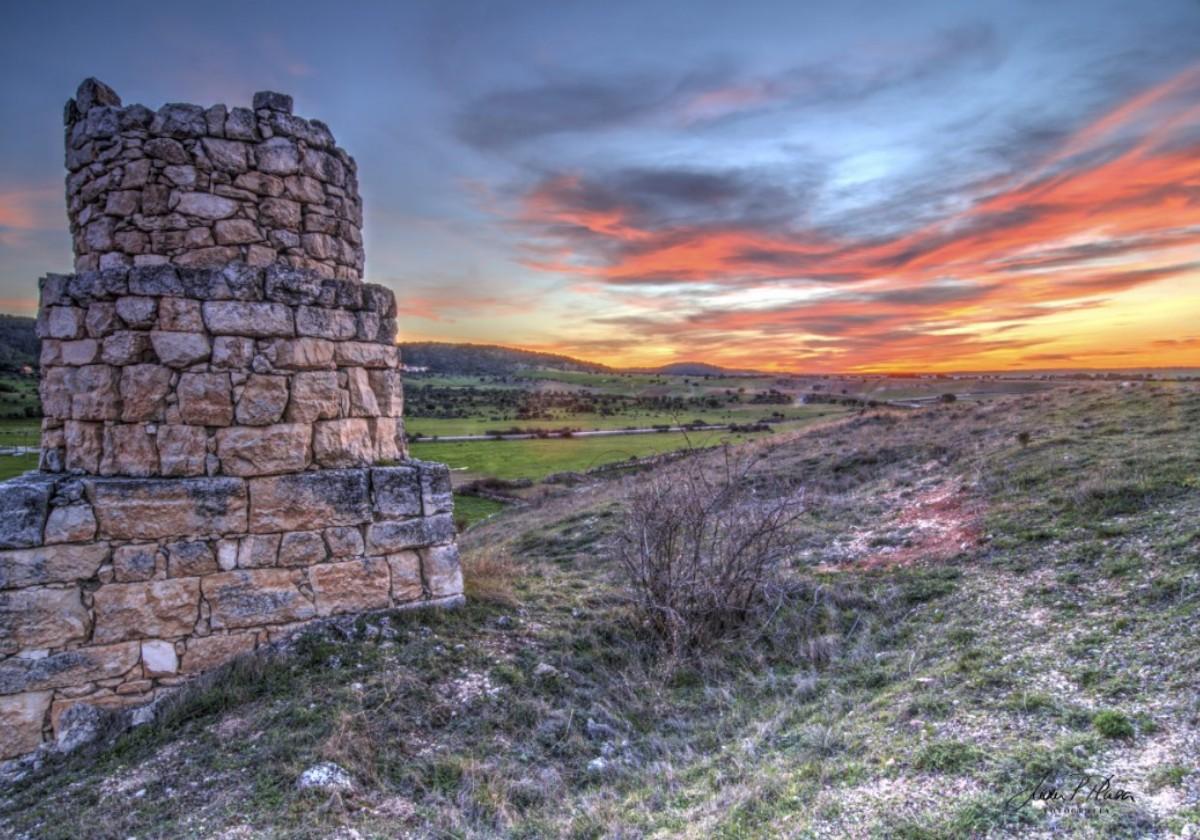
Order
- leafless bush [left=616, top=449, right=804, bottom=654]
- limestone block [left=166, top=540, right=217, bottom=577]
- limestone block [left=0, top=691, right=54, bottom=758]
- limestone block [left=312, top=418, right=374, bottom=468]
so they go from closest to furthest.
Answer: limestone block [left=0, top=691, right=54, bottom=758]
limestone block [left=166, top=540, right=217, bottom=577]
limestone block [left=312, top=418, right=374, bottom=468]
leafless bush [left=616, top=449, right=804, bottom=654]

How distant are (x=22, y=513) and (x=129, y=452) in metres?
0.78

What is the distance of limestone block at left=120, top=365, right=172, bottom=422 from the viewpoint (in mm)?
5148

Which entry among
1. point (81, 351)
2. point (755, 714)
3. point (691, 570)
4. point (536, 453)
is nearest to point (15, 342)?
point (536, 453)

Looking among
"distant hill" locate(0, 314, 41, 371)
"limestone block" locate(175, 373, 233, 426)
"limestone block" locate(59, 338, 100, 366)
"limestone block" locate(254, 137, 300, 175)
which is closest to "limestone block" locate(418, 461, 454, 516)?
"limestone block" locate(175, 373, 233, 426)

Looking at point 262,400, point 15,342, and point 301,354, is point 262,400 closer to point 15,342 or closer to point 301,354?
point 301,354

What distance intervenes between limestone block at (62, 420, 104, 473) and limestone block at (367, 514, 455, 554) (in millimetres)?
2223

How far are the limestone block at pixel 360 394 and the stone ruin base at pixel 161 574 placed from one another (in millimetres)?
599

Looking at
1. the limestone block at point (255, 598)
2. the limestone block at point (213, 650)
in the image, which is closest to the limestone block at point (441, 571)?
the limestone block at point (255, 598)

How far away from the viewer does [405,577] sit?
19.7 feet

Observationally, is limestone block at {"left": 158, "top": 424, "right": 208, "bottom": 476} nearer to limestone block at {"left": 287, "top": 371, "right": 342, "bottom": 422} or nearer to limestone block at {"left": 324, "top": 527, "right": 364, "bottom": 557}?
limestone block at {"left": 287, "top": 371, "right": 342, "bottom": 422}

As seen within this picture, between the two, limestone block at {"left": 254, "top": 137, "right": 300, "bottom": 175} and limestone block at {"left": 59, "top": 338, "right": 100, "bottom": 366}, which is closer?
limestone block at {"left": 59, "top": 338, "right": 100, "bottom": 366}

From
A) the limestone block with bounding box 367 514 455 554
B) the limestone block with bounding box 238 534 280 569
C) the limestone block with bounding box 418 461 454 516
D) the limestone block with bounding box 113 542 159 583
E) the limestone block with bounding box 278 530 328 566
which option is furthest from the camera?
Result: the limestone block with bounding box 418 461 454 516

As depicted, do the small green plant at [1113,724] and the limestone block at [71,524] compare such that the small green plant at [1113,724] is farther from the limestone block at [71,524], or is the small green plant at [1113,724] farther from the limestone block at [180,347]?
the limestone block at [71,524]

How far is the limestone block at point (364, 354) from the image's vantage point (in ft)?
19.3
